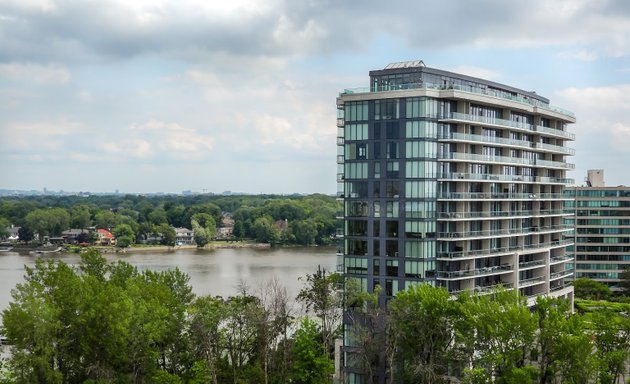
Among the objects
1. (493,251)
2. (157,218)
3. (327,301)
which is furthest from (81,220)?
(493,251)

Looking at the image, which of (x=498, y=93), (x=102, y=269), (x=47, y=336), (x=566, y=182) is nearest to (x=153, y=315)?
Result: (x=47, y=336)

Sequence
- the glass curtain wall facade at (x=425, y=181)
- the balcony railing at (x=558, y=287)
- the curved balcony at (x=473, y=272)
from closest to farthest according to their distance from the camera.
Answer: the glass curtain wall facade at (x=425, y=181), the curved balcony at (x=473, y=272), the balcony railing at (x=558, y=287)

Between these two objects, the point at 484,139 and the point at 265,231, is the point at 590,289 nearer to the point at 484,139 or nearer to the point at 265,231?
the point at 484,139

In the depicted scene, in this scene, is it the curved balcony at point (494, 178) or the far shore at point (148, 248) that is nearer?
the curved balcony at point (494, 178)

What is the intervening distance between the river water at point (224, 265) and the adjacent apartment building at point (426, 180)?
78.8 ft

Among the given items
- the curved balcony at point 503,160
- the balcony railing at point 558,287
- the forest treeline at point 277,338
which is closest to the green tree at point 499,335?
the forest treeline at point 277,338

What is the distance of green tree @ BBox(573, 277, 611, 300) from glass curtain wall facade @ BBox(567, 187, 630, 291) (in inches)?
222

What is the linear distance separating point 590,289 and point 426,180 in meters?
40.6

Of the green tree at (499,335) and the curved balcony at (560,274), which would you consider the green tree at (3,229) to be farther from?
the green tree at (499,335)

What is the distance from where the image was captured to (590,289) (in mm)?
72750

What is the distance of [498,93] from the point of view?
162 feet

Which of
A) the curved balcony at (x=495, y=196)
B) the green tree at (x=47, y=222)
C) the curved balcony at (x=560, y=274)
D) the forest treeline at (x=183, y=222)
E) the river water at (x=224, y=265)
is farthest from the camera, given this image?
the green tree at (x=47, y=222)

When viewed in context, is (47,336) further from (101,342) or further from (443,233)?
(443,233)

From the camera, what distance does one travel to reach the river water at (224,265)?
76.9 m
